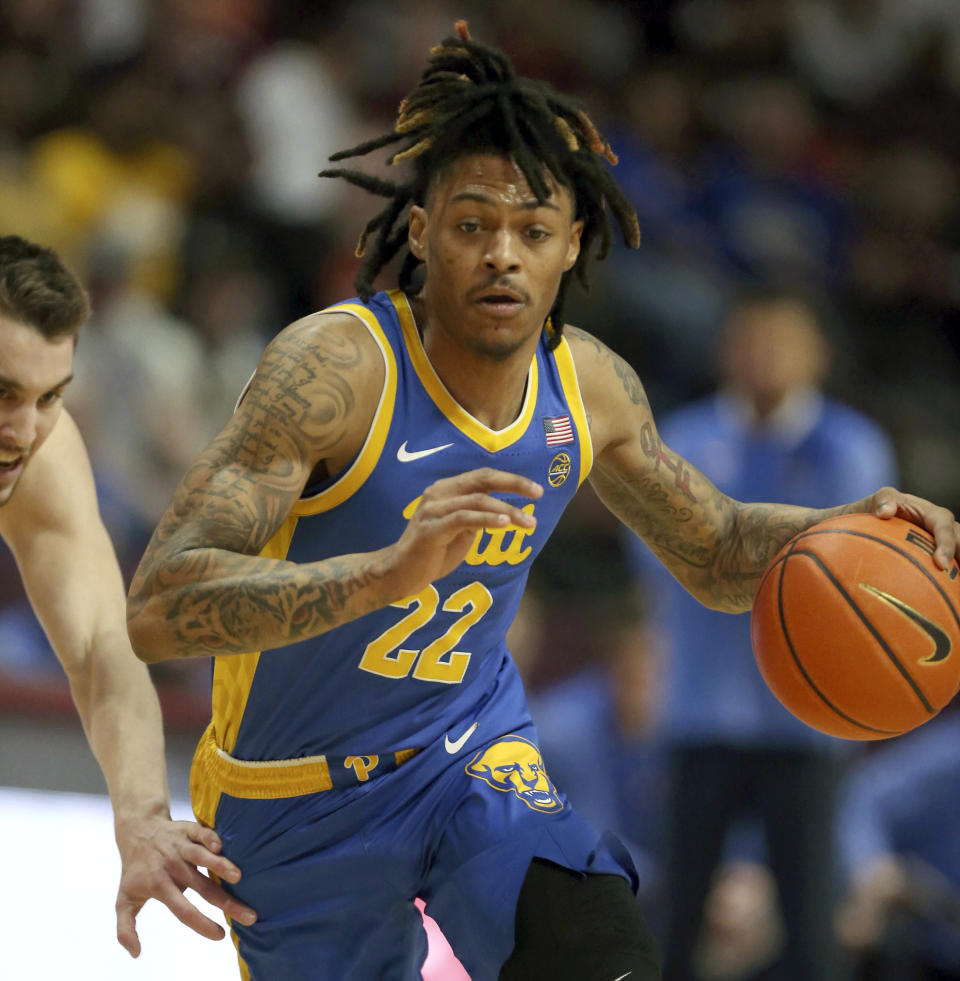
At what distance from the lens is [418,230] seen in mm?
2986

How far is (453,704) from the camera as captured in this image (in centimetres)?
296

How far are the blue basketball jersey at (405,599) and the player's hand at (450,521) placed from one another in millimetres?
447

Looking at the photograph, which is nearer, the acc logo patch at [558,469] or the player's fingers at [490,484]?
the player's fingers at [490,484]

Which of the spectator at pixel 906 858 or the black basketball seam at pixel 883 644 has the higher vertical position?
the black basketball seam at pixel 883 644

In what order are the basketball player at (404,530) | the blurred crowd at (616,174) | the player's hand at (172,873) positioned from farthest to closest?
the blurred crowd at (616,174)
the player's hand at (172,873)
the basketball player at (404,530)

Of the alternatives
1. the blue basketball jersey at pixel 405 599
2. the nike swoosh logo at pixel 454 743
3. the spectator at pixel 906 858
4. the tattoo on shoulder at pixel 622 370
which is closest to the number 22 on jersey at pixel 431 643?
the blue basketball jersey at pixel 405 599

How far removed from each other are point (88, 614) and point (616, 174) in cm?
432

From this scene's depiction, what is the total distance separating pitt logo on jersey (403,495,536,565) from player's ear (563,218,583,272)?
1.65ft

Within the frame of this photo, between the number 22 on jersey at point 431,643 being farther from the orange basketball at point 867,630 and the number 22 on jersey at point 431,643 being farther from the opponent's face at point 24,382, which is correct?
the opponent's face at point 24,382

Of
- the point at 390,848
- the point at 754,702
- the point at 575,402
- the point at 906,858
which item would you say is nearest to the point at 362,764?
the point at 390,848

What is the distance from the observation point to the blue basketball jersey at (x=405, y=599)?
9.06 feet

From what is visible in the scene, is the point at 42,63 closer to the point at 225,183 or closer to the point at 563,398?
the point at 225,183

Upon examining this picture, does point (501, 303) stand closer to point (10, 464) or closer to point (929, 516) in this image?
point (929, 516)

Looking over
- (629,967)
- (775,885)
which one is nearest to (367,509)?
(629,967)
